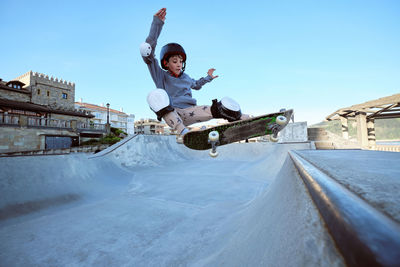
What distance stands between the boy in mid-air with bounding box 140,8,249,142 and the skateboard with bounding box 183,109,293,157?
19 cm

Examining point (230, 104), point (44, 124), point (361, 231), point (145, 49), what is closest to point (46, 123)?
point (44, 124)

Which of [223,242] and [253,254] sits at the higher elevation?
[253,254]

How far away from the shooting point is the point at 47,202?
7.84ft

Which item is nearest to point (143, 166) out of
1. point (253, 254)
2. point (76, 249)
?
point (76, 249)

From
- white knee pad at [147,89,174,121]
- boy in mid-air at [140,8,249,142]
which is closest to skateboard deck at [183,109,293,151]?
boy in mid-air at [140,8,249,142]

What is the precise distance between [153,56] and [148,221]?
240 centimetres

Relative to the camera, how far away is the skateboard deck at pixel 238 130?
2.89 metres

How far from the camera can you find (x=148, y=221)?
5.95 ft

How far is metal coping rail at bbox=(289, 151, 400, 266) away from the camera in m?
0.21

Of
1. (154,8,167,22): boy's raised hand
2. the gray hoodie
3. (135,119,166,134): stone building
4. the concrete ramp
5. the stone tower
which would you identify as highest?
the stone tower

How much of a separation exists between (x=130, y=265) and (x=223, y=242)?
645mm

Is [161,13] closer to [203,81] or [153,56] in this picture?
[153,56]

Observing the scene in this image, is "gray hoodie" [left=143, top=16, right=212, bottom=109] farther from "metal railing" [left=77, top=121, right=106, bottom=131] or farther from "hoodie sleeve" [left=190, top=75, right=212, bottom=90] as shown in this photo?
"metal railing" [left=77, top=121, right=106, bottom=131]

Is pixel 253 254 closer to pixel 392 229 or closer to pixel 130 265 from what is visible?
pixel 392 229
